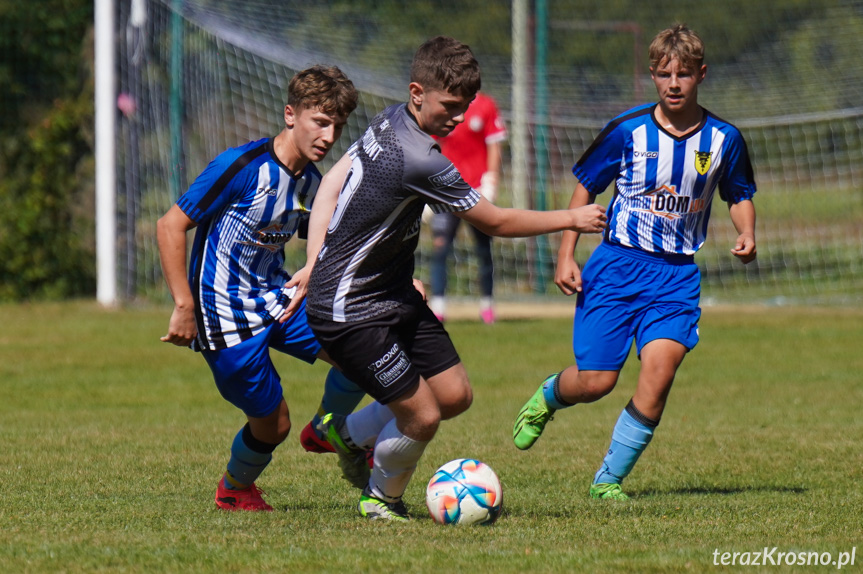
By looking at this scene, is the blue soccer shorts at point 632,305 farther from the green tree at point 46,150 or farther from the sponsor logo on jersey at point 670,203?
the green tree at point 46,150

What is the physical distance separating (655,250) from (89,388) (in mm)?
4575

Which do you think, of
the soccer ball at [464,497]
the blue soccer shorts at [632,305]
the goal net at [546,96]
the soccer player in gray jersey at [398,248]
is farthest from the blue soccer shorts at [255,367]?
the goal net at [546,96]

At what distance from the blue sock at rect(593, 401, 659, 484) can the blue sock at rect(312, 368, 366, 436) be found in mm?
1071

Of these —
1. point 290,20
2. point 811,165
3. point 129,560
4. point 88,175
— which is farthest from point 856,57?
point 129,560

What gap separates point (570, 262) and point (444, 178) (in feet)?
3.90

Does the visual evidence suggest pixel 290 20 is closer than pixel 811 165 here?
Yes

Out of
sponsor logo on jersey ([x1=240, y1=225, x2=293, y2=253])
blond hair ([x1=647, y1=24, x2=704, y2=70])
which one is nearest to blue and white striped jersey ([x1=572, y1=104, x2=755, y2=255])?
blond hair ([x1=647, y1=24, x2=704, y2=70])

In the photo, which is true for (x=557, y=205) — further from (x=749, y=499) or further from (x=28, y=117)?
(x=749, y=499)

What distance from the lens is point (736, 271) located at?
13.9 meters

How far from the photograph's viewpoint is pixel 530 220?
12.9 feet

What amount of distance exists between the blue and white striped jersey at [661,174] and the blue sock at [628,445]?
72 cm

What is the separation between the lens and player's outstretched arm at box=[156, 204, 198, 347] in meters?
4.29

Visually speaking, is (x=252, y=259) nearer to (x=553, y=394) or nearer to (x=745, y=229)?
(x=553, y=394)

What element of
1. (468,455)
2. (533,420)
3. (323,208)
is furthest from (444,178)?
(468,455)
